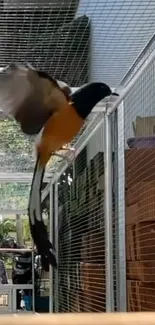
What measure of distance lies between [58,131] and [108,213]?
185 millimetres

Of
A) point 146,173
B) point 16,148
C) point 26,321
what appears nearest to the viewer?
point 26,321

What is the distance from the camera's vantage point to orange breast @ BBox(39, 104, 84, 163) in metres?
0.73

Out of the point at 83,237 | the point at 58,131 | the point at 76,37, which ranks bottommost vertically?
the point at 83,237

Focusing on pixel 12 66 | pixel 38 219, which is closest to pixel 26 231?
pixel 38 219

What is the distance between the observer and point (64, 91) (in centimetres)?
74

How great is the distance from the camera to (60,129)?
748mm

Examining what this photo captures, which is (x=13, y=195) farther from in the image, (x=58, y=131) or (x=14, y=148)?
(x=58, y=131)

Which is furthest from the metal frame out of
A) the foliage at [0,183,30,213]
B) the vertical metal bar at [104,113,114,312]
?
the foliage at [0,183,30,213]

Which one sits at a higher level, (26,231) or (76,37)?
(76,37)

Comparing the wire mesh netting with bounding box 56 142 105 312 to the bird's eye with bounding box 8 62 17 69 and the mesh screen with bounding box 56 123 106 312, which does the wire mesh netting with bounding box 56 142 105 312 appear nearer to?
the mesh screen with bounding box 56 123 106 312

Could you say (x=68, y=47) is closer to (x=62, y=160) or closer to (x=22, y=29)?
(x=22, y=29)

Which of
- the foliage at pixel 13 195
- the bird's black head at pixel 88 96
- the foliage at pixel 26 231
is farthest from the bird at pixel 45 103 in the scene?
the foliage at pixel 13 195

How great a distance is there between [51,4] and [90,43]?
0.12m

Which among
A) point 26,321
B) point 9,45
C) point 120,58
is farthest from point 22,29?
point 26,321
